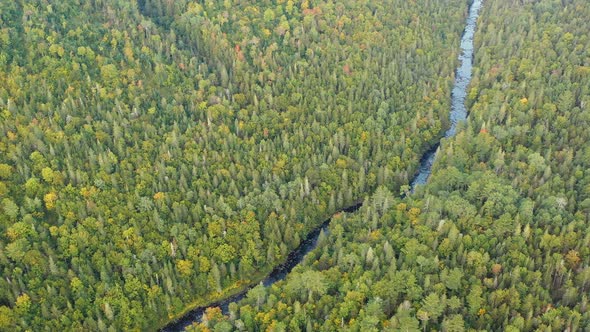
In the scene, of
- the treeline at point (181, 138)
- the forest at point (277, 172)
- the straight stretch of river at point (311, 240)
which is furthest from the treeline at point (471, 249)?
the treeline at point (181, 138)

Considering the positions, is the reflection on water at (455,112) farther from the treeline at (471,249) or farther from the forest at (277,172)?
the treeline at (471,249)

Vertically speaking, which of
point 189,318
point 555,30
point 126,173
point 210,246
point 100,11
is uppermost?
point 100,11

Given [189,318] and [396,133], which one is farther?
[396,133]

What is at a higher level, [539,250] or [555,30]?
[555,30]

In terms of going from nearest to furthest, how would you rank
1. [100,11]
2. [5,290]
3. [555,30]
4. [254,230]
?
→ 1. [5,290]
2. [254,230]
3. [100,11]
4. [555,30]

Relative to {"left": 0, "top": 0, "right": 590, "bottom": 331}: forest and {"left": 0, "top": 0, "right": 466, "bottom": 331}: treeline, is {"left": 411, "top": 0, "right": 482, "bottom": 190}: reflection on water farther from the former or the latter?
{"left": 0, "top": 0, "right": 590, "bottom": 331}: forest

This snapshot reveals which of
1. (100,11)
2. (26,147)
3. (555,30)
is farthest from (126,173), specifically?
(555,30)

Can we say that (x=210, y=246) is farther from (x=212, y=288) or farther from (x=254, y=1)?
(x=254, y=1)

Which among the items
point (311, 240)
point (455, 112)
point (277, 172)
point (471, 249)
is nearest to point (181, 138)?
point (277, 172)
